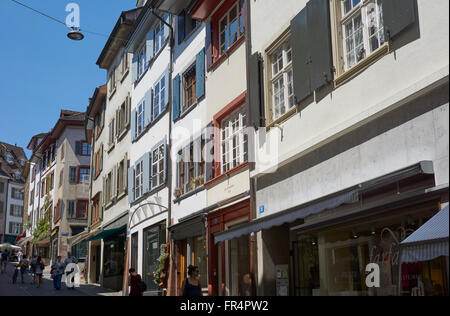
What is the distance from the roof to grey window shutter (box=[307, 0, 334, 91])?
8175 centimetres

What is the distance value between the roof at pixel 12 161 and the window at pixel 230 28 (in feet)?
248

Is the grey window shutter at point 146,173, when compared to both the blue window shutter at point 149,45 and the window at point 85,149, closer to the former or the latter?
the blue window shutter at point 149,45

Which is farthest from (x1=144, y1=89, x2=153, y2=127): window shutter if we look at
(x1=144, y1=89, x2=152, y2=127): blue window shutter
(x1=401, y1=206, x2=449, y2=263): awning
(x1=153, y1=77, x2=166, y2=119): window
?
(x1=401, y1=206, x2=449, y2=263): awning

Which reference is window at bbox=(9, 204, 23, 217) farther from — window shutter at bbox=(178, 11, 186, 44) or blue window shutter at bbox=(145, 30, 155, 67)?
→ window shutter at bbox=(178, 11, 186, 44)

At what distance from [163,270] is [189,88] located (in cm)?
626

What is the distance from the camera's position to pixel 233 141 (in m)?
16.2

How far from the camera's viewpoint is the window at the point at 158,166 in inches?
854

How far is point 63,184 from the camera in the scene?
1901 inches

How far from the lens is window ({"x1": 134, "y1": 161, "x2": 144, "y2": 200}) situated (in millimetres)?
24203

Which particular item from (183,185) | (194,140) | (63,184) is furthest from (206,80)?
(63,184)

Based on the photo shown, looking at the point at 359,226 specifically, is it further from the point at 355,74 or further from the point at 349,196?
the point at 355,74

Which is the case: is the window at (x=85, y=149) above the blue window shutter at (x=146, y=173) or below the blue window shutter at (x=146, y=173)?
above

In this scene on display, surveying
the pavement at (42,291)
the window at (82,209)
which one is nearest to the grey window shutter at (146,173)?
the pavement at (42,291)

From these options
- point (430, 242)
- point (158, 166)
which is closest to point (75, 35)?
point (158, 166)
